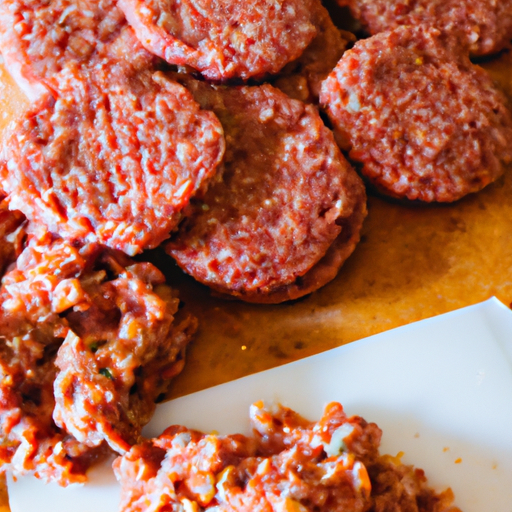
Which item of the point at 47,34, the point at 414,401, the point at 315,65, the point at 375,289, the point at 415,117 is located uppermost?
the point at 47,34

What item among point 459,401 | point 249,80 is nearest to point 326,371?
point 459,401

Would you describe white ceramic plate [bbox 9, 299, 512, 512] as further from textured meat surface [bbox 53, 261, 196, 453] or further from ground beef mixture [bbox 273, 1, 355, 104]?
ground beef mixture [bbox 273, 1, 355, 104]

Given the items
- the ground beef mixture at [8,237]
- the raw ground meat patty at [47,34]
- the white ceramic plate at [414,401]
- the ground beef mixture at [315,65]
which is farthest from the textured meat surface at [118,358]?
the ground beef mixture at [315,65]

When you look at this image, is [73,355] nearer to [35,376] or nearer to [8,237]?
[35,376]

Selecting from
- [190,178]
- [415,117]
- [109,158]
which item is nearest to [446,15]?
[415,117]

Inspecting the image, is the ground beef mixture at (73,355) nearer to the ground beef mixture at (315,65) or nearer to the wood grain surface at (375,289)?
the wood grain surface at (375,289)

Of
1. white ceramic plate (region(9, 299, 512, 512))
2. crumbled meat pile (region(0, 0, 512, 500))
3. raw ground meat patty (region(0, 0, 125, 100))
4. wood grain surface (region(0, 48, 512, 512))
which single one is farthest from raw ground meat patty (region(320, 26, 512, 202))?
raw ground meat patty (region(0, 0, 125, 100))

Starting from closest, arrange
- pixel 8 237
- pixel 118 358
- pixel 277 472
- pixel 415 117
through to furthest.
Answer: pixel 277 472 < pixel 118 358 < pixel 8 237 < pixel 415 117
